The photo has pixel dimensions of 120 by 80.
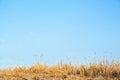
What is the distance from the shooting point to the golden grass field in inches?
430

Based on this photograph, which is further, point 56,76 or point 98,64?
point 98,64

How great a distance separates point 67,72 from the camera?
11805 millimetres

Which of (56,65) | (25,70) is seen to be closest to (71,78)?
(56,65)

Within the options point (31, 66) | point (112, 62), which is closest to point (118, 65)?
point (112, 62)

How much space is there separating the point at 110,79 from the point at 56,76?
7.44 ft

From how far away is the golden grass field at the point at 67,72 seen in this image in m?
10.9

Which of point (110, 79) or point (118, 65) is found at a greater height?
point (118, 65)

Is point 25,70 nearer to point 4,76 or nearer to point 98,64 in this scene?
point 4,76

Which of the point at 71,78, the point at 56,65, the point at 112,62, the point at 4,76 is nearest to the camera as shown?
the point at 71,78

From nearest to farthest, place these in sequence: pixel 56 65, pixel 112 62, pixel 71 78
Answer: pixel 71 78
pixel 112 62
pixel 56 65

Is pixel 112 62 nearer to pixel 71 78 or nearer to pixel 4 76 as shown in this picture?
pixel 71 78

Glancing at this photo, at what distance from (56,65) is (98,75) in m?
2.45

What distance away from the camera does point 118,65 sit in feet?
39.5

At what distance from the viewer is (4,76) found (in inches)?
449
